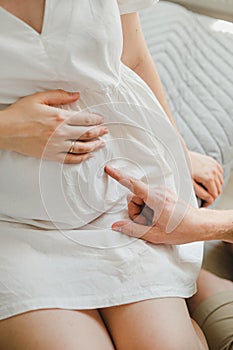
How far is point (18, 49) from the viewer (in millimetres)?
878

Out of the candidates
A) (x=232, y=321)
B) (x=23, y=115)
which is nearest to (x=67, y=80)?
(x=23, y=115)

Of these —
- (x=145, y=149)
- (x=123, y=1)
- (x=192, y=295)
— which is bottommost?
(x=192, y=295)

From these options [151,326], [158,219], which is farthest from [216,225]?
[151,326]

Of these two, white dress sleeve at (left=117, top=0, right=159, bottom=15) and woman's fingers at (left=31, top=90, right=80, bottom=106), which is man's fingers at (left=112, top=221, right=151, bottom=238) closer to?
woman's fingers at (left=31, top=90, right=80, bottom=106)

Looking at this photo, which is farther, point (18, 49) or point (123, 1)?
point (123, 1)

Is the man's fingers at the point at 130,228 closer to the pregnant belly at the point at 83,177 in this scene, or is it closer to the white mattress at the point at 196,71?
the pregnant belly at the point at 83,177

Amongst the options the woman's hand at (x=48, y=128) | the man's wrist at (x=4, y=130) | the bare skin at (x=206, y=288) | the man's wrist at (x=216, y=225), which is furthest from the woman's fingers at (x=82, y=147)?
the bare skin at (x=206, y=288)

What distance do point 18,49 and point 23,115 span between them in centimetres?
11

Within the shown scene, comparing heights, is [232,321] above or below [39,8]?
below

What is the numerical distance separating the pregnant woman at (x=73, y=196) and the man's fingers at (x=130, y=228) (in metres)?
0.01

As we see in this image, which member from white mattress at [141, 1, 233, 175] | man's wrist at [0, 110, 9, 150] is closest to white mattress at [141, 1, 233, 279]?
white mattress at [141, 1, 233, 175]

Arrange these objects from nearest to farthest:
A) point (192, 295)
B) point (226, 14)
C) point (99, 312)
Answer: point (99, 312) < point (192, 295) < point (226, 14)

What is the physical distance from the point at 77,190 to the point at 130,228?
0.12 m

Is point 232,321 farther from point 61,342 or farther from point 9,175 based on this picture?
point 9,175
